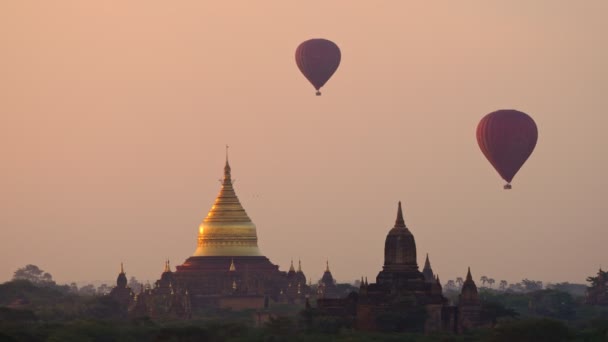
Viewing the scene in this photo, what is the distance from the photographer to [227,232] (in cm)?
17900

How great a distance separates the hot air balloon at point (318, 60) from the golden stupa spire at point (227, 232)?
24699 millimetres

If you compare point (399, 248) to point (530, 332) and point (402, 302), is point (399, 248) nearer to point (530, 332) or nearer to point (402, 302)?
point (402, 302)

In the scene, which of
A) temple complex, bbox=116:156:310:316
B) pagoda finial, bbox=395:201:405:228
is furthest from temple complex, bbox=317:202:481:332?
temple complex, bbox=116:156:310:316

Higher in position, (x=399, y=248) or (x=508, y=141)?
(x=508, y=141)

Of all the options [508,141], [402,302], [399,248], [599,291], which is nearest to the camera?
[402,302]

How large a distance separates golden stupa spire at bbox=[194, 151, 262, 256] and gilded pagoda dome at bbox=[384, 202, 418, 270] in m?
44.9

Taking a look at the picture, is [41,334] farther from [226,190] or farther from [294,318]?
[226,190]

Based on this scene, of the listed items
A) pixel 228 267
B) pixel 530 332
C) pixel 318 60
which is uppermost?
pixel 318 60

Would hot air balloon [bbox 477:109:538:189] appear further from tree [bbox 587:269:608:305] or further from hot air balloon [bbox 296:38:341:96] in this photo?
tree [bbox 587:269:608:305]

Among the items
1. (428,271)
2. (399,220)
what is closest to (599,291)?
(428,271)

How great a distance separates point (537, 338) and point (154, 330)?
22356 millimetres

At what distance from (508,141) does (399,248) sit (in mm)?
14642

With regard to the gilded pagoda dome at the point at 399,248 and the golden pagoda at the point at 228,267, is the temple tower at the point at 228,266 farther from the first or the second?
the gilded pagoda dome at the point at 399,248

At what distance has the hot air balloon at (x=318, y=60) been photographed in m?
155
